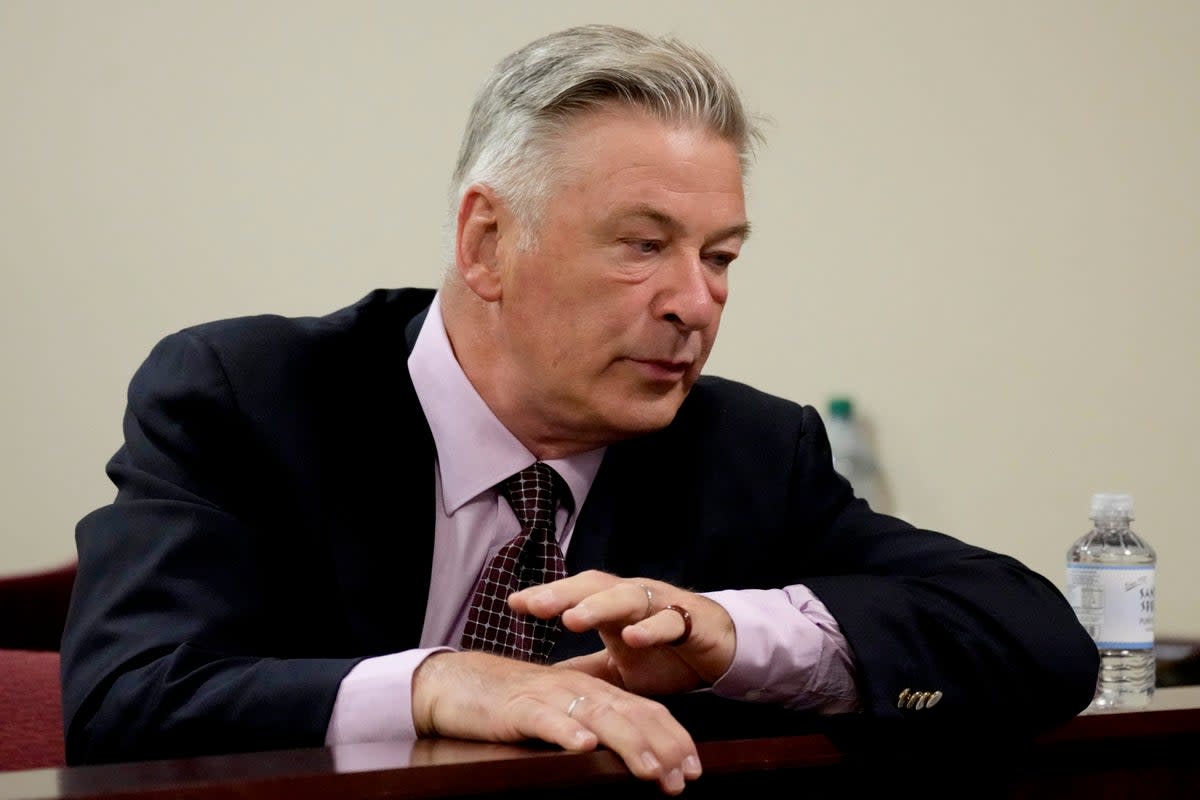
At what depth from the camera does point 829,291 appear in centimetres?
352

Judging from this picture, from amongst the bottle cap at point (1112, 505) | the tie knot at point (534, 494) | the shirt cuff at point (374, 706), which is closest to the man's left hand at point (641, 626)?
the shirt cuff at point (374, 706)

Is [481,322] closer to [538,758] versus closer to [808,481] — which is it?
[808,481]

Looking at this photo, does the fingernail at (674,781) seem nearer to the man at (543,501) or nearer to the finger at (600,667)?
the man at (543,501)

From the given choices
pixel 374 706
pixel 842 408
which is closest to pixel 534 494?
pixel 374 706

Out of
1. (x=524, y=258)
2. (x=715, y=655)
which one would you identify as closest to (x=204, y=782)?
(x=715, y=655)

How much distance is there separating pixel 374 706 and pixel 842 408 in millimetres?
2312

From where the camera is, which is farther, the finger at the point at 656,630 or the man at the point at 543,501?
the man at the point at 543,501

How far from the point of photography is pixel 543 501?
1805mm

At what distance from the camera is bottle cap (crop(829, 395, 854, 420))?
11.4ft

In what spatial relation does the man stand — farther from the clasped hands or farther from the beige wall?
the beige wall

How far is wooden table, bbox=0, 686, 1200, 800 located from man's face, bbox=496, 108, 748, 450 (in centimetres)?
54

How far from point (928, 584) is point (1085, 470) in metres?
1.68

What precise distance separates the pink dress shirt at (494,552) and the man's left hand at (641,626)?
0.03 meters

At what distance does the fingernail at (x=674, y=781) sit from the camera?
1093 mm
